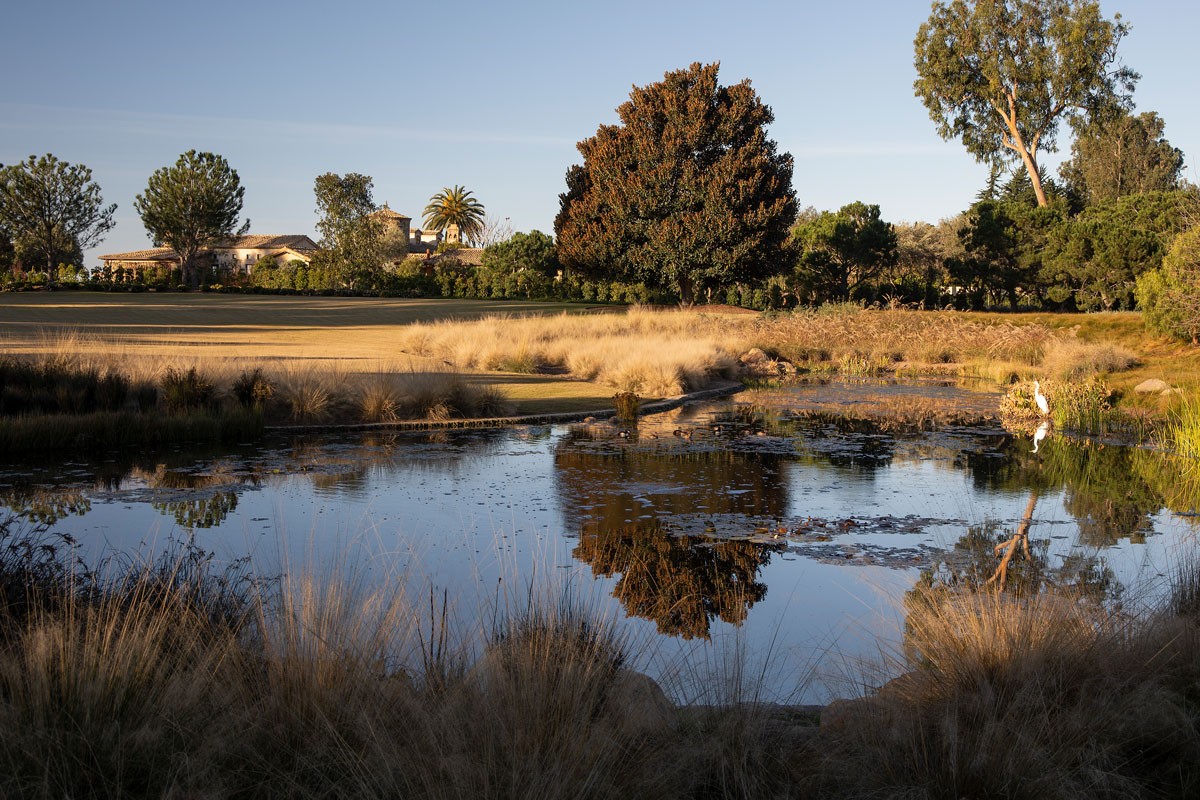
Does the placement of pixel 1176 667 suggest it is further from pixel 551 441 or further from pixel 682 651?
pixel 551 441

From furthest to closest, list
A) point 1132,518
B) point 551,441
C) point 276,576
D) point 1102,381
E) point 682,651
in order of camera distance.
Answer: point 1102,381
point 551,441
point 1132,518
point 276,576
point 682,651

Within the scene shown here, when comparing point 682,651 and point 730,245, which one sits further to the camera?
point 730,245

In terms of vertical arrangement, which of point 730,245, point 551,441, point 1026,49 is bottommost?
point 551,441

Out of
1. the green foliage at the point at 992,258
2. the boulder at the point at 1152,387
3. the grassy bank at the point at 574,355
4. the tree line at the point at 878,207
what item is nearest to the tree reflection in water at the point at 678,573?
the grassy bank at the point at 574,355

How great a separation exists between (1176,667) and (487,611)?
11.9 feet

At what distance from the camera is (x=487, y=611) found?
5906mm

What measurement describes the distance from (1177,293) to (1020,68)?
→ 98.4 ft

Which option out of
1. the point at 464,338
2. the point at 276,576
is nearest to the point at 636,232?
the point at 464,338

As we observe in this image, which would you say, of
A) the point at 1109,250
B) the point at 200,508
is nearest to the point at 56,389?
the point at 200,508

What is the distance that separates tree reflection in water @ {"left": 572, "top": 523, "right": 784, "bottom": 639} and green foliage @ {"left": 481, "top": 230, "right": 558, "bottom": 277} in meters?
61.6

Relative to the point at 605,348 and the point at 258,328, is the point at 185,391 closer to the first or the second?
the point at 605,348

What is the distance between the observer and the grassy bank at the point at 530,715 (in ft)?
12.0

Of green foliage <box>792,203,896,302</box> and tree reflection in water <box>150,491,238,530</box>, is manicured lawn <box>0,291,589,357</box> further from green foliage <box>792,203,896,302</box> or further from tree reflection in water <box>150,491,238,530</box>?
green foliage <box>792,203,896,302</box>

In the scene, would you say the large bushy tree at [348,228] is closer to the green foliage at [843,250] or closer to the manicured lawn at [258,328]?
the manicured lawn at [258,328]
